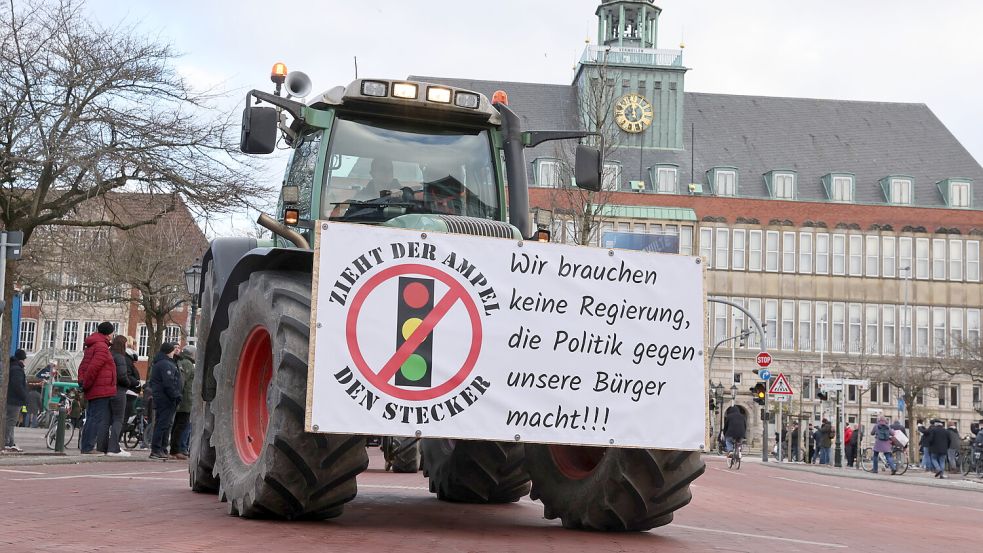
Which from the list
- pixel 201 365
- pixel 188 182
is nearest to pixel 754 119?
pixel 188 182

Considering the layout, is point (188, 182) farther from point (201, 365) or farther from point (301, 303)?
point (301, 303)

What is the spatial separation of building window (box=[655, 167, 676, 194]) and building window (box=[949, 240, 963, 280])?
656 inches

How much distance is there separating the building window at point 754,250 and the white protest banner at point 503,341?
68.4 meters

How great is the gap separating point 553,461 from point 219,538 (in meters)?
2.79

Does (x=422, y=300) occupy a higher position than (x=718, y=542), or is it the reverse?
(x=422, y=300)

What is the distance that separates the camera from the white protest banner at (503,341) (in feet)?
25.6

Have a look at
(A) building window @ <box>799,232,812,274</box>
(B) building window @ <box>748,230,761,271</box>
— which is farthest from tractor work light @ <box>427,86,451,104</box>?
(A) building window @ <box>799,232,812,274</box>

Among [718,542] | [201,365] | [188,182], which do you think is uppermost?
[188,182]

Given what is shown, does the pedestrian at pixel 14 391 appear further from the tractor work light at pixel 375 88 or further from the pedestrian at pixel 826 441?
the pedestrian at pixel 826 441

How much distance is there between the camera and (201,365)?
10617mm

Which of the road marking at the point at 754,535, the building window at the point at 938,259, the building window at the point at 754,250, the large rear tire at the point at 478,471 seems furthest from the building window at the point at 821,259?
the road marking at the point at 754,535

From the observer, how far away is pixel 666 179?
76000 mm

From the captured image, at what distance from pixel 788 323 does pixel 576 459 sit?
2721 inches

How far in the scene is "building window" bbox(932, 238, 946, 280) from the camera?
7638 centimetres
